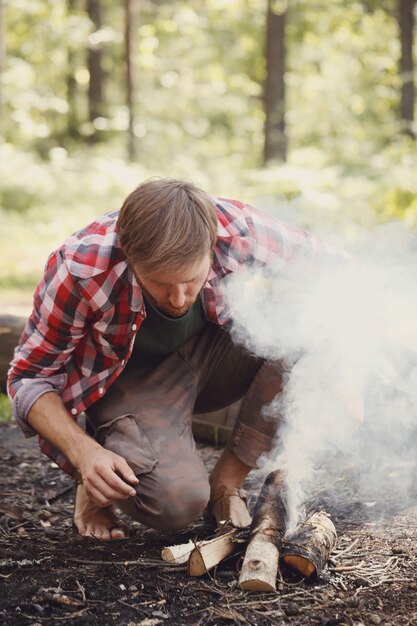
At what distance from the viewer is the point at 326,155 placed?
19.5m

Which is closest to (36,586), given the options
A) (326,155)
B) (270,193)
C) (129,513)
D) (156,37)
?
(129,513)

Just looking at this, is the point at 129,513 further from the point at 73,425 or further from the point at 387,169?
the point at 387,169

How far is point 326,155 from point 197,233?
1774 centimetres

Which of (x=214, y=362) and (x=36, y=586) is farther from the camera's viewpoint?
(x=214, y=362)

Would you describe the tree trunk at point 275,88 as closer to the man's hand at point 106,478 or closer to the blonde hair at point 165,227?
the blonde hair at point 165,227

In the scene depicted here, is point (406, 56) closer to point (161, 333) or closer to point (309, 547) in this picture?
point (161, 333)

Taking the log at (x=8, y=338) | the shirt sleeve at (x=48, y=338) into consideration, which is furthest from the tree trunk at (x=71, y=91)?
the shirt sleeve at (x=48, y=338)

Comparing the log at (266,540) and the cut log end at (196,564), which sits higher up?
the log at (266,540)

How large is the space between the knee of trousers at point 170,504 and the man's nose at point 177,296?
1.94 feet

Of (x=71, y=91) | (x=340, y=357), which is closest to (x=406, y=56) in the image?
(x=71, y=91)

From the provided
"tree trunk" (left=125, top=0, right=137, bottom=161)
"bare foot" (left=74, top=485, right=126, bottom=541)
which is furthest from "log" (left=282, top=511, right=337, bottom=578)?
"tree trunk" (left=125, top=0, right=137, bottom=161)

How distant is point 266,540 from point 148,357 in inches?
31.4

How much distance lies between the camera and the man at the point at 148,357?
2393mm

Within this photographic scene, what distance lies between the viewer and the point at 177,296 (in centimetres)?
241
